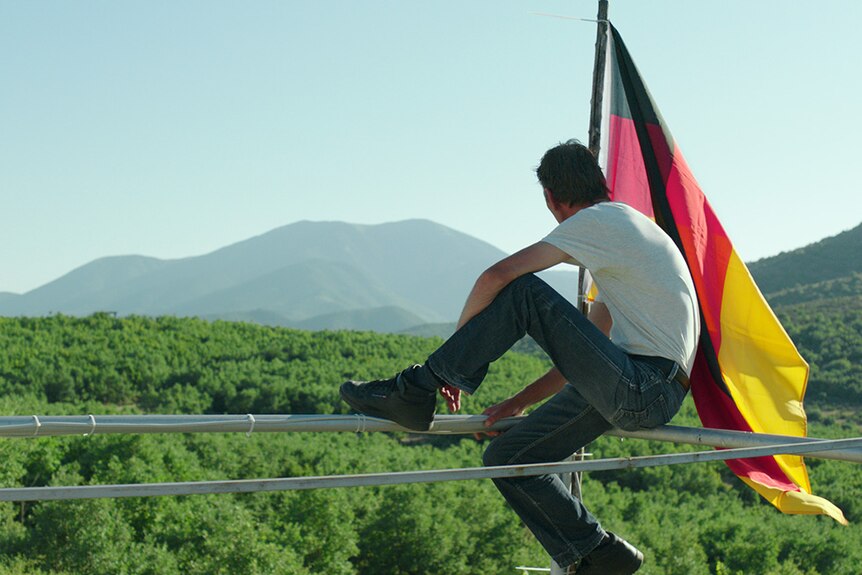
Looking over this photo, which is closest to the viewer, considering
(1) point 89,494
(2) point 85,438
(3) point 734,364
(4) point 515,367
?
(1) point 89,494

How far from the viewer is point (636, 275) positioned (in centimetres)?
349

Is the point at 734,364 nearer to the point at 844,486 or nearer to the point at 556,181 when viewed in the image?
the point at 556,181

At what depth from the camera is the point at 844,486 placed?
88.3 feet

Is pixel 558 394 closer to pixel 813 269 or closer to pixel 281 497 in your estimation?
pixel 281 497

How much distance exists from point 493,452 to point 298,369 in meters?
34.8

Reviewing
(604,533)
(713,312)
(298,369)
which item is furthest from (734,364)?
(298,369)

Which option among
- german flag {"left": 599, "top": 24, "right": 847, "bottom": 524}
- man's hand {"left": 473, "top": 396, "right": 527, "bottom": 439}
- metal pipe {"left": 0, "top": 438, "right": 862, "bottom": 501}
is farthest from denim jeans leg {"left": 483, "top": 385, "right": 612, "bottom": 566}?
german flag {"left": 599, "top": 24, "right": 847, "bottom": 524}

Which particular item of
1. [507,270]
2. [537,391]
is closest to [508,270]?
[507,270]

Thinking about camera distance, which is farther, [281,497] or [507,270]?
[281,497]

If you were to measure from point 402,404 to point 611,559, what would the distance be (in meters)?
0.89

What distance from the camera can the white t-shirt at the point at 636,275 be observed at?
3.43 meters

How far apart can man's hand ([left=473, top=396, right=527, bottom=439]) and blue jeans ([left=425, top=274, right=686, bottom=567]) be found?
0.42ft

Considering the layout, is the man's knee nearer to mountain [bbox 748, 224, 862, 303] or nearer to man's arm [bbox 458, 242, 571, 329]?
man's arm [bbox 458, 242, 571, 329]

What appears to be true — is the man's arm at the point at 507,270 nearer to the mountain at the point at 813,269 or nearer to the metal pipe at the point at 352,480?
the metal pipe at the point at 352,480
